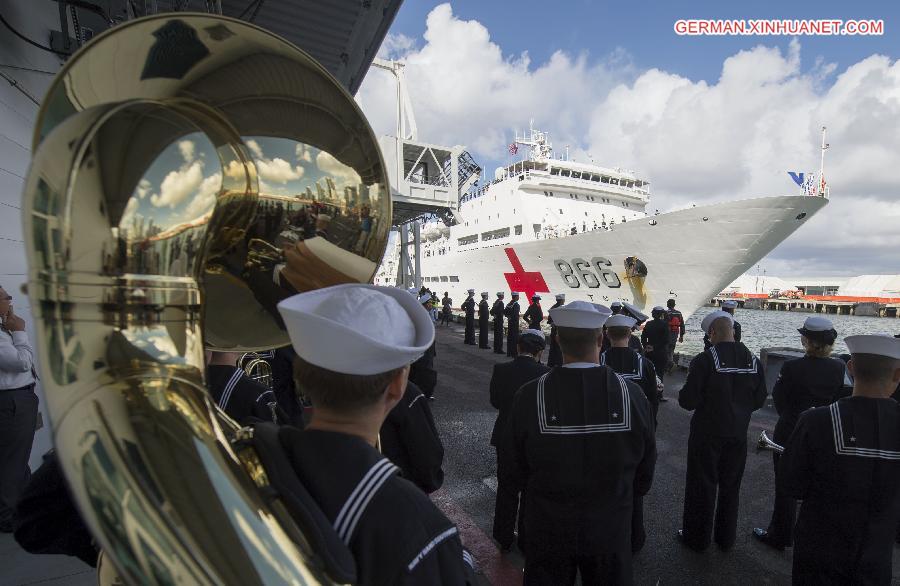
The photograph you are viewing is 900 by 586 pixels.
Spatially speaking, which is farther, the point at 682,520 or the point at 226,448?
the point at 682,520

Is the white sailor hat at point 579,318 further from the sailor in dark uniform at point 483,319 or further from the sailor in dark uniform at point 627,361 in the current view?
the sailor in dark uniform at point 483,319

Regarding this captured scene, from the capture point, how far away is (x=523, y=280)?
18.1 meters

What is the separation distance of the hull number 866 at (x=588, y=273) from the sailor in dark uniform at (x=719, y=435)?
1227cm

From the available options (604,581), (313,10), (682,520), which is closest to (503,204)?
(313,10)

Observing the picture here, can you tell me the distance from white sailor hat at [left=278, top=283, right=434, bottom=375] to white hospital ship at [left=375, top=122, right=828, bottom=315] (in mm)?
11448

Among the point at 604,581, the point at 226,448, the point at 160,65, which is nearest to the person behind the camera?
the point at 226,448

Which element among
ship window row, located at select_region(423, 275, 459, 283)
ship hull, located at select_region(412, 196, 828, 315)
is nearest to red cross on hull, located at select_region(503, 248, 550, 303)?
ship hull, located at select_region(412, 196, 828, 315)

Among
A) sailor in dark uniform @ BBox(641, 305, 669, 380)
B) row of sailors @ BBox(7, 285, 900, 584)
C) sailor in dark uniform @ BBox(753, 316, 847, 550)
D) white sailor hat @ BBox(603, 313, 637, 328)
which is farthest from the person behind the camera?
sailor in dark uniform @ BBox(641, 305, 669, 380)

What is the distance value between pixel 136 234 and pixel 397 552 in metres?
0.74

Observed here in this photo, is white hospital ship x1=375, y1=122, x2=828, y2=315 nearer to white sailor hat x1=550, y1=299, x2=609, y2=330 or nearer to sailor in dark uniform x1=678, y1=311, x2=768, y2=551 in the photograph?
sailor in dark uniform x1=678, y1=311, x2=768, y2=551

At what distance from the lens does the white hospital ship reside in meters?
13.0

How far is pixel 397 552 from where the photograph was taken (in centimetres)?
79

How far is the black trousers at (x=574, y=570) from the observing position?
1.90 metres

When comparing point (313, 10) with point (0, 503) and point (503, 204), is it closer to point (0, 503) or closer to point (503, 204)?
point (0, 503)
